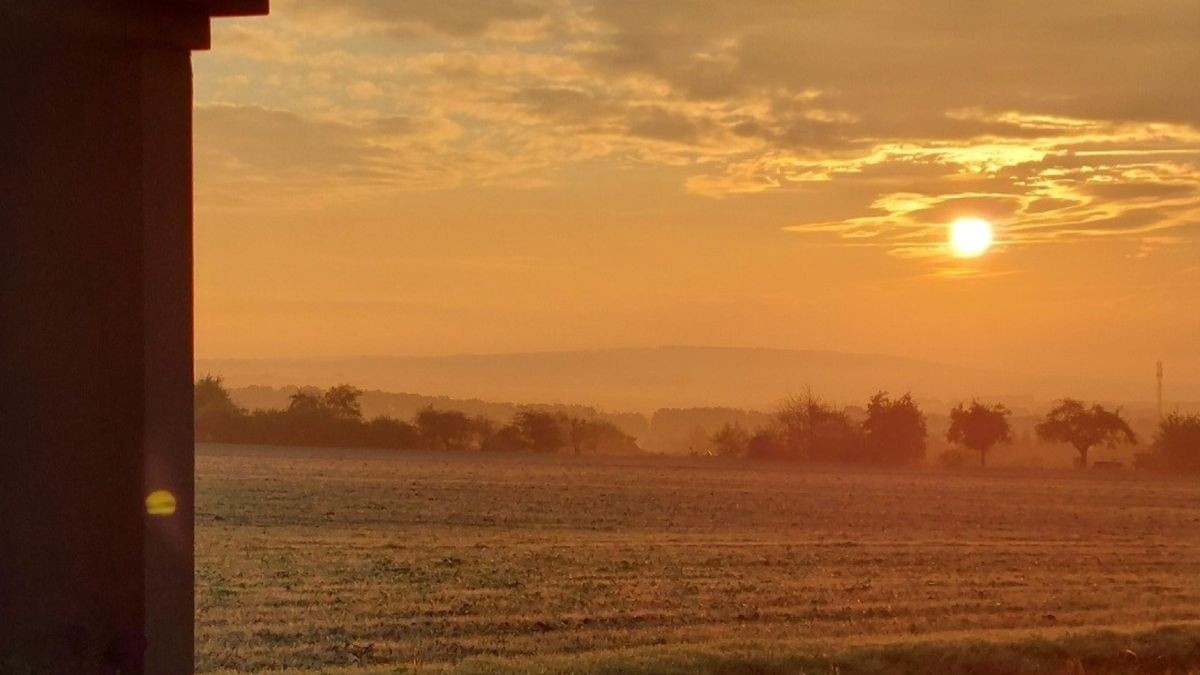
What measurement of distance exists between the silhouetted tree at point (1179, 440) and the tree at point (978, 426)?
9793mm

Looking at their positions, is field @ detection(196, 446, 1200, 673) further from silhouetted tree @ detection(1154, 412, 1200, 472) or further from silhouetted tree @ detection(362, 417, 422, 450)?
silhouetted tree @ detection(362, 417, 422, 450)

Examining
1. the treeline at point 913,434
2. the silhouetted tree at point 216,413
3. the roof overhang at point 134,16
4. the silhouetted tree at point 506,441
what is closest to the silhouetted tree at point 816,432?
the treeline at point 913,434

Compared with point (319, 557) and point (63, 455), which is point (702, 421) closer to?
point (319, 557)

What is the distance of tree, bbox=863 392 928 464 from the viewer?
9456 cm

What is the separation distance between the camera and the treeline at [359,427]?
98.2 meters

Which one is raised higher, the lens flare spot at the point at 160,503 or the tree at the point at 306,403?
the tree at the point at 306,403

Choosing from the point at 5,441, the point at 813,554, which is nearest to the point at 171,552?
the point at 5,441

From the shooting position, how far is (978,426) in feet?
322

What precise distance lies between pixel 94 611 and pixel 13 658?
0.32 meters

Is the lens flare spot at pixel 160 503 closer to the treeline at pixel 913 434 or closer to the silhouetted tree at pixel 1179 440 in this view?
the treeline at pixel 913 434

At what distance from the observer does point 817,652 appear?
1361 cm

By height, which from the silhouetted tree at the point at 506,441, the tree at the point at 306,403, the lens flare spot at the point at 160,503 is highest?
the tree at the point at 306,403

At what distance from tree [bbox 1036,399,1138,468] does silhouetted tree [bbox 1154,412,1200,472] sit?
126 inches

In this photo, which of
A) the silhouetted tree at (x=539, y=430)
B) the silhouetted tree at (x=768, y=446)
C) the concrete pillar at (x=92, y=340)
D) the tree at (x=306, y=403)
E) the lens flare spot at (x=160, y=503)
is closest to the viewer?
the concrete pillar at (x=92, y=340)
